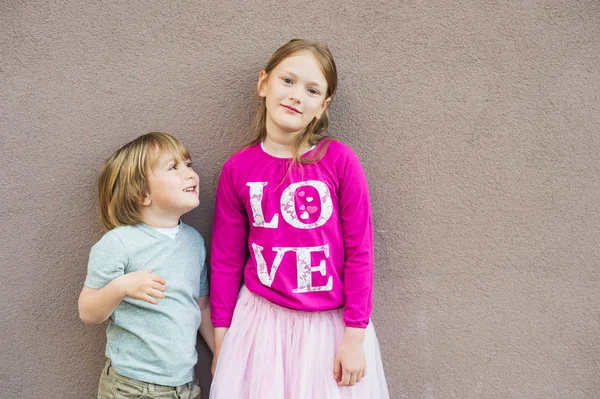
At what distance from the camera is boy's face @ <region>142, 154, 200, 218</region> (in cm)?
141

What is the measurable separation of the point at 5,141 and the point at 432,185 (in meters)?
1.42

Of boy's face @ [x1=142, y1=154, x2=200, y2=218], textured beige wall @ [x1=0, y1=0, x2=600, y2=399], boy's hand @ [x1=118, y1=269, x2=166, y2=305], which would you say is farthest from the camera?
textured beige wall @ [x1=0, y1=0, x2=600, y2=399]

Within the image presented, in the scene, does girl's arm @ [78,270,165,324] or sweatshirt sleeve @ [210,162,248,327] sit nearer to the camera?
girl's arm @ [78,270,165,324]

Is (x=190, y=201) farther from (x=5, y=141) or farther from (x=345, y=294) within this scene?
(x=5, y=141)

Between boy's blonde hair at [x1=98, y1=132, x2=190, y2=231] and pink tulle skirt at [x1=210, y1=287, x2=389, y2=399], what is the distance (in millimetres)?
467

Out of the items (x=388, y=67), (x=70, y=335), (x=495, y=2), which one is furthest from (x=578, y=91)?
(x=70, y=335)

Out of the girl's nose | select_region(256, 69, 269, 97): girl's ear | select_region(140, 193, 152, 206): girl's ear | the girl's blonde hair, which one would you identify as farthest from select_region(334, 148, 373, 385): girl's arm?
select_region(140, 193, 152, 206): girl's ear

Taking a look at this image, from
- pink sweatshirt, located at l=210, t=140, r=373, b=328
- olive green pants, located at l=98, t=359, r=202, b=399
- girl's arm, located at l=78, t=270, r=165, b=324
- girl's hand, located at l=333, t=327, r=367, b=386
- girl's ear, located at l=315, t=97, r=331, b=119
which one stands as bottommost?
olive green pants, located at l=98, t=359, r=202, b=399

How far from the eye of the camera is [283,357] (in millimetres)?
1431

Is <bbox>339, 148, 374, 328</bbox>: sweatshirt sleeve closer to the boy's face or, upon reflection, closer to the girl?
the girl

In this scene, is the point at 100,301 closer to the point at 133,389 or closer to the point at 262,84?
the point at 133,389

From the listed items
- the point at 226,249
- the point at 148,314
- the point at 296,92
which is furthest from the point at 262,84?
the point at 148,314

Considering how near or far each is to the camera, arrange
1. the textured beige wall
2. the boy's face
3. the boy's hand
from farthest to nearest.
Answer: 1. the textured beige wall
2. the boy's face
3. the boy's hand

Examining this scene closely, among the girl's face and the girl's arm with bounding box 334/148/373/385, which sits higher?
the girl's face
